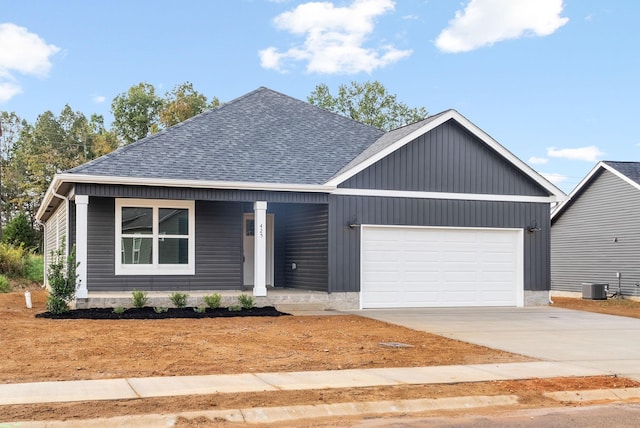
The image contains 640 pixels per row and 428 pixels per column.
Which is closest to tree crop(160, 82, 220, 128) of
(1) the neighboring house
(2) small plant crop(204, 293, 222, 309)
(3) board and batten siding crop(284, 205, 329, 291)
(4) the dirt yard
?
(1) the neighboring house

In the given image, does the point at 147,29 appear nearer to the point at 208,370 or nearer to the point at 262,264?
the point at 262,264

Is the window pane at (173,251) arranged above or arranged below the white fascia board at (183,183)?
below

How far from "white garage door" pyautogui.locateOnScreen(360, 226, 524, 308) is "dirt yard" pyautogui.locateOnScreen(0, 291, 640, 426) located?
3194 millimetres

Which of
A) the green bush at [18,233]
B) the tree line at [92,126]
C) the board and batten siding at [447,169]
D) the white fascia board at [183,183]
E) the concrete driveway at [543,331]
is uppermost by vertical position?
the tree line at [92,126]

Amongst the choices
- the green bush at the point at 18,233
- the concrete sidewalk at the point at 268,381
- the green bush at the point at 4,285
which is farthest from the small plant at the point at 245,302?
the green bush at the point at 18,233

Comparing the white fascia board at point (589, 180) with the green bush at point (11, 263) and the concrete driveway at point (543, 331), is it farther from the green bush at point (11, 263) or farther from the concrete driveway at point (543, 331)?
the green bush at point (11, 263)

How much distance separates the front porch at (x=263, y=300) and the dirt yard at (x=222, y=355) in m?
1.61

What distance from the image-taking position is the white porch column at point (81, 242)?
16.7 metres

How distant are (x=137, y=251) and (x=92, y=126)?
42816mm

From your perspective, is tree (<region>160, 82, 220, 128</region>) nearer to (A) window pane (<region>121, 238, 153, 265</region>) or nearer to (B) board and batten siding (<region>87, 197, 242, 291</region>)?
(B) board and batten siding (<region>87, 197, 242, 291</region>)

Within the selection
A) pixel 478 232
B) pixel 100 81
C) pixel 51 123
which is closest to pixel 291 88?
pixel 100 81

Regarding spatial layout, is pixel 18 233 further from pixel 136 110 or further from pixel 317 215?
pixel 317 215

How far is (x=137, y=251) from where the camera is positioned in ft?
60.9

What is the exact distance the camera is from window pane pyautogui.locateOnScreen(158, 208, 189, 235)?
18.7 metres
